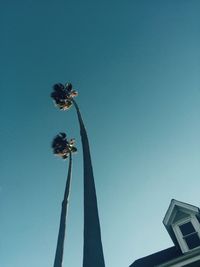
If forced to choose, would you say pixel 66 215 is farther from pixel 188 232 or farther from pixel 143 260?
pixel 188 232

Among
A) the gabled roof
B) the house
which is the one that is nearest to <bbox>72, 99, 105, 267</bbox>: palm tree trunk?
the house

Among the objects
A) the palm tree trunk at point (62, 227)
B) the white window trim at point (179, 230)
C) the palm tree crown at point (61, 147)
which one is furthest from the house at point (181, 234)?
the palm tree crown at point (61, 147)

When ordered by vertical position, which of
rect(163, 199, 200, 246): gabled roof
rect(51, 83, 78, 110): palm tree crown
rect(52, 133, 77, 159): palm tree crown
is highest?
rect(51, 83, 78, 110): palm tree crown

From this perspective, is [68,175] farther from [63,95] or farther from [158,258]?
[158,258]

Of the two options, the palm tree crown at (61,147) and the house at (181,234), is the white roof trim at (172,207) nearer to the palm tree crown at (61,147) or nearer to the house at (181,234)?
the house at (181,234)

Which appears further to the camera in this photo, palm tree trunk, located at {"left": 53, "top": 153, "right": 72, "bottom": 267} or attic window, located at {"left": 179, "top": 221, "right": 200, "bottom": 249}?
palm tree trunk, located at {"left": 53, "top": 153, "right": 72, "bottom": 267}

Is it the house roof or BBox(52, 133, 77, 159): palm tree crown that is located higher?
BBox(52, 133, 77, 159): palm tree crown

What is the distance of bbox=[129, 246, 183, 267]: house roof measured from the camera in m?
17.3

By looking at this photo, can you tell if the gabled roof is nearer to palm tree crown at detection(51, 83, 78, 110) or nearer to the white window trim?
the white window trim

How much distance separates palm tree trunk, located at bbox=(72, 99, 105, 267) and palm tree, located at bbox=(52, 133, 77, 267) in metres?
3.63

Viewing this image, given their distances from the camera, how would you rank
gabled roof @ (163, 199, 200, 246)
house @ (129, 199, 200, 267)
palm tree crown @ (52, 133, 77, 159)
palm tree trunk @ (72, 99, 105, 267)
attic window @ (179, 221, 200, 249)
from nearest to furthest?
house @ (129, 199, 200, 267)
attic window @ (179, 221, 200, 249)
gabled roof @ (163, 199, 200, 246)
palm tree trunk @ (72, 99, 105, 267)
palm tree crown @ (52, 133, 77, 159)

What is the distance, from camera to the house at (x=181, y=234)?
51.3ft

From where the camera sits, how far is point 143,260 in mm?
18953

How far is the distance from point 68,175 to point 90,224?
26.3 ft
